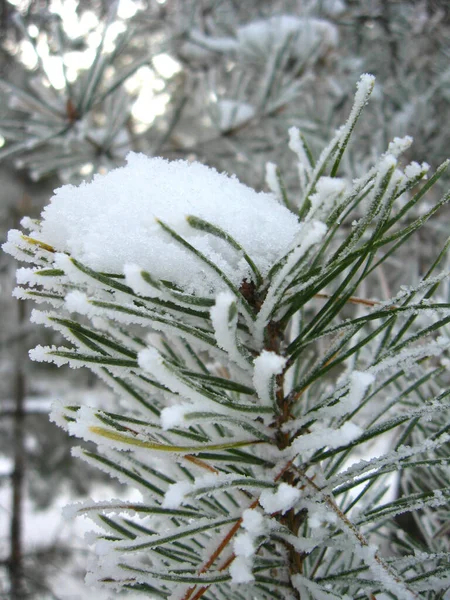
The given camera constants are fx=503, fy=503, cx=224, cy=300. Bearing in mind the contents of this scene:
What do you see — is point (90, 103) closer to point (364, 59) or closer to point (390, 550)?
point (390, 550)

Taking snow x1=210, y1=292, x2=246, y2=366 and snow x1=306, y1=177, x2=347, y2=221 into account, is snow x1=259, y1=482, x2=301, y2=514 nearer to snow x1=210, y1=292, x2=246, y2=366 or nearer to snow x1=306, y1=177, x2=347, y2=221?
snow x1=210, y1=292, x2=246, y2=366

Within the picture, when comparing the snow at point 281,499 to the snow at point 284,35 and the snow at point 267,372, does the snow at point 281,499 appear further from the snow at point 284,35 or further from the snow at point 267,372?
the snow at point 284,35

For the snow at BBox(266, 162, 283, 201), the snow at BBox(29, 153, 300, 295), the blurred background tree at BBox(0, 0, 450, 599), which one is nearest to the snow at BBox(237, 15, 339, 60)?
the blurred background tree at BBox(0, 0, 450, 599)

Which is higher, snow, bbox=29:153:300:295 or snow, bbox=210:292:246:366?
snow, bbox=29:153:300:295

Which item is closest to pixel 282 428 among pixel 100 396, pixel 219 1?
pixel 219 1

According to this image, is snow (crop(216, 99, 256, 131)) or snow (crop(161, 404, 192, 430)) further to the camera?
snow (crop(216, 99, 256, 131))

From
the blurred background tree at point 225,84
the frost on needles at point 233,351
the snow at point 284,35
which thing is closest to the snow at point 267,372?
the frost on needles at point 233,351

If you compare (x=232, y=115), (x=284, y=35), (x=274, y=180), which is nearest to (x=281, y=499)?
(x=274, y=180)

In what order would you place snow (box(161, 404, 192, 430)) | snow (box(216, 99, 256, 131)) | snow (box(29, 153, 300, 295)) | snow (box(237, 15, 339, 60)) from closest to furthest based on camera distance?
snow (box(161, 404, 192, 430))
snow (box(29, 153, 300, 295))
snow (box(216, 99, 256, 131))
snow (box(237, 15, 339, 60))
